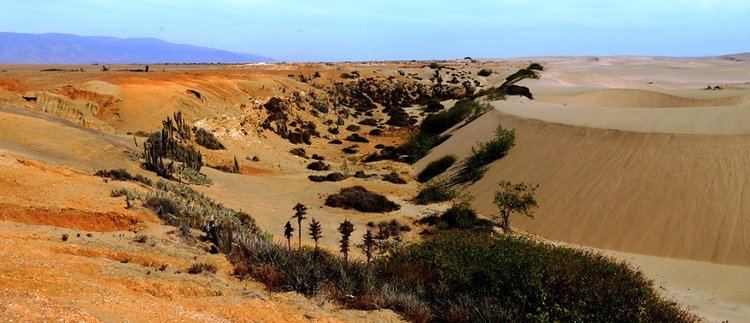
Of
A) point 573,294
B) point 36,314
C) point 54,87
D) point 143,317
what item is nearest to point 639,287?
point 573,294

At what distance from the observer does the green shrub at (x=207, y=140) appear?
2627 cm

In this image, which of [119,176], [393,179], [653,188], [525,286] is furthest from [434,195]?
[525,286]

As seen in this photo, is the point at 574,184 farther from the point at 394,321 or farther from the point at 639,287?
the point at 394,321

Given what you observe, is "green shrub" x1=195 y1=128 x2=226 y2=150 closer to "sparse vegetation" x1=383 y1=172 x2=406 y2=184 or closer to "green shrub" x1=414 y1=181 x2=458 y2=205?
"sparse vegetation" x1=383 y1=172 x2=406 y2=184

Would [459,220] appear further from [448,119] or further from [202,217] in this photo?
[448,119]

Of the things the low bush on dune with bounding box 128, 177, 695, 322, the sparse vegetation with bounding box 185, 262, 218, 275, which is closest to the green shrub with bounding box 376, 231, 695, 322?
the low bush on dune with bounding box 128, 177, 695, 322

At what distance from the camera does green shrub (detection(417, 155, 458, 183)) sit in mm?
23672

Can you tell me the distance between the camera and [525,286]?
7934mm

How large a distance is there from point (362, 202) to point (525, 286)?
11.2 meters

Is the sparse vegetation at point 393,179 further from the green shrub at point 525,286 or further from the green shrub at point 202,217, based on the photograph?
the green shrub at point 525,286

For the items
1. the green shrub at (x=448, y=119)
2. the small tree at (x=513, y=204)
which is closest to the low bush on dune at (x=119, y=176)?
the small tree at (x=513, y=204)

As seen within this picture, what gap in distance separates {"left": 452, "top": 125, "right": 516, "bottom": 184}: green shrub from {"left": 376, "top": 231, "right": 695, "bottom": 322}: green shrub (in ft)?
37.1

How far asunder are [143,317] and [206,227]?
18.5 ft

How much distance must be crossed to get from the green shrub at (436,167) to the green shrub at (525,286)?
13.6 metres
